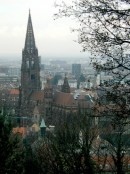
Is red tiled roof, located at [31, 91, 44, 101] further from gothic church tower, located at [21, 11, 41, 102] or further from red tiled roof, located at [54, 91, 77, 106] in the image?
red tiled roof, located at [54, 91, 77, 106]

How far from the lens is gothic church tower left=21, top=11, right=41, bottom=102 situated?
5791cm

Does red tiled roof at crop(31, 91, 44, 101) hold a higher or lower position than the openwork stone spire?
lower

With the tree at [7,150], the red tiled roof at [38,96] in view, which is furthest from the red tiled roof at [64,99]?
the tree at [7,150]

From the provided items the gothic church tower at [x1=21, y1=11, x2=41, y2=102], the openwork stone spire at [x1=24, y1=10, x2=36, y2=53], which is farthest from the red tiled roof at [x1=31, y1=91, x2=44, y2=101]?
the openwork stone spire at [x1=24, y1=10, x2=36, y2=53]

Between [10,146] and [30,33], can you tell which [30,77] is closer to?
[30,33]

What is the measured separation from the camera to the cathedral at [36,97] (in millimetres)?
50188

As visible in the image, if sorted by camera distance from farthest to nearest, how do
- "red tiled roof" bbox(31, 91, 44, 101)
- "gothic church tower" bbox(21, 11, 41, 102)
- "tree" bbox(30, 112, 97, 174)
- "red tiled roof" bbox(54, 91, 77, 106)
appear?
"gothic church tower" bbox(21, 11, 41, 102) → "red tiled roof" bbox(31, 91, 44, 101) → "red tiled roof" bbox(54, 91, 77, 106) → "tree" bbox(30, 112, 97, 174)

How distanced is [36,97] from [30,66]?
4438mm

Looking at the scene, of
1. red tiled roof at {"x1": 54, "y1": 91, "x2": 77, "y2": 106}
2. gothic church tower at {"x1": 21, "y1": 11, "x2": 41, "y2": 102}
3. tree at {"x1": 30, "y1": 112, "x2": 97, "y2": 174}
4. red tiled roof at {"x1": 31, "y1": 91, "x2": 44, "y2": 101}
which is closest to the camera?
tree at {"x1": 30, "y1": 112, "x2": 97, "y2": 174}

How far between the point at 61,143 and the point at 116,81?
28.7 feet

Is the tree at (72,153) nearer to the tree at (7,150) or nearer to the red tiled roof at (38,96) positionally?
A: the tree at (7,150)

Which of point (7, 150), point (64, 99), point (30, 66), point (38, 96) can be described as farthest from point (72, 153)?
point (30, 66)

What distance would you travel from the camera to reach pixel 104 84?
6.48 metres

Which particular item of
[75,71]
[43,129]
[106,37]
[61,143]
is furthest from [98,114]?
[75,71]
